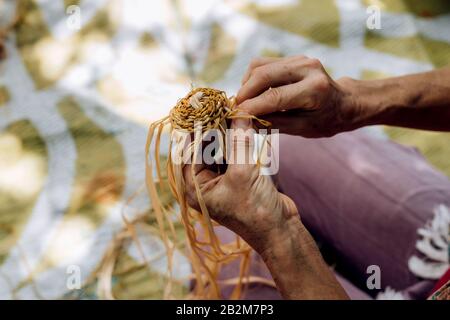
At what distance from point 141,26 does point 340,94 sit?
1004 mm

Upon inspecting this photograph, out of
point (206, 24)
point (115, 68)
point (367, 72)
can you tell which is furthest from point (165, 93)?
point (367, 72)

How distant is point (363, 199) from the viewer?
3.78 feet

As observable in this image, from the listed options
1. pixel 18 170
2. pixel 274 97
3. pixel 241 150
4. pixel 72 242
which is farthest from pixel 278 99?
pixel 18 170

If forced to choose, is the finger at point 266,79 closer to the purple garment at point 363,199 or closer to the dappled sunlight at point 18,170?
the purple garment at point 363,199

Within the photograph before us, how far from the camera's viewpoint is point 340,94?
99cm

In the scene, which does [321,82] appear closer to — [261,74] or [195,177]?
[261,74]

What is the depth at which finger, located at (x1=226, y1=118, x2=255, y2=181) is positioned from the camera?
81 cm

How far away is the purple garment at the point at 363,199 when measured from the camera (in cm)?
112

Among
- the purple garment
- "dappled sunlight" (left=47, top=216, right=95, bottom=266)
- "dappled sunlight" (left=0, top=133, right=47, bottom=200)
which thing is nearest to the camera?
the purple garment

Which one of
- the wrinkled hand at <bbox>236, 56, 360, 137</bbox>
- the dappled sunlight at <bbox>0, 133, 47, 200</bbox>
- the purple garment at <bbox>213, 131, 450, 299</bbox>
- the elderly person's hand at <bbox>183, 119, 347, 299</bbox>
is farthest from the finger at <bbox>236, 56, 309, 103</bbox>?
the dappled sunlight at <bbox>0, 133, 47, 200</bbox>

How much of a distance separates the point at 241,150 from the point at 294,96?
0.15 meters

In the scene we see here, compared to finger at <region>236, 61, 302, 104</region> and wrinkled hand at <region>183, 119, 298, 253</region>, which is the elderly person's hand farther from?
finger at <region>236, 61, 302, 104</region>

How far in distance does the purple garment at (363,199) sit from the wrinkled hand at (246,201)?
0.35m

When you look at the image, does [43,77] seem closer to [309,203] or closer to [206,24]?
[206,24]
